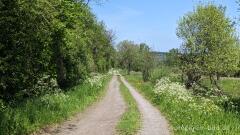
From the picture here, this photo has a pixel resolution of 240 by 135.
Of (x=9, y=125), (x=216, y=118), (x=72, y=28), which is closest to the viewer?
(x=9, y=125)

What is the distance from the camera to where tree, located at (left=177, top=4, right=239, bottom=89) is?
146 feet

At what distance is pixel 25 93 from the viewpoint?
976 inches

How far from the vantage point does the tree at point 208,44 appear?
4453 centimetres

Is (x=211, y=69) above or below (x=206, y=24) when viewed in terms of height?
below

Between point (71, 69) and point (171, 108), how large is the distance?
1631cm

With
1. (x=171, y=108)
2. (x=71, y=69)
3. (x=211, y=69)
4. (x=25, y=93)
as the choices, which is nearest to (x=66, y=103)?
(x=25, y=93)

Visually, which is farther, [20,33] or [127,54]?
[127,54]

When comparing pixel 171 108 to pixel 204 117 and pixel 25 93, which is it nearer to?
pixel 204 117

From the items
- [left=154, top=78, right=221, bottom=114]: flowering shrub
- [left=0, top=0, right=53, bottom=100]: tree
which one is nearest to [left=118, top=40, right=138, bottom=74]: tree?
[left=154, top=78, right=221, bottom=114]: flowering shrub

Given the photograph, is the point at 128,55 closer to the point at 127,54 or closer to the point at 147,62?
the point at 127,54

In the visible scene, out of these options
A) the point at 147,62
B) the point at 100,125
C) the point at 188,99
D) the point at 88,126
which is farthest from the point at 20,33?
the point at 147,62

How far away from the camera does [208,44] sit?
44.7 m

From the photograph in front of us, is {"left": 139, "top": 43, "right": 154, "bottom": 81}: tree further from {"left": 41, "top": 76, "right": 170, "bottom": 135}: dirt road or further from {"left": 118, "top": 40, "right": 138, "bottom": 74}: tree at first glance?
{"left": 41, "top": 76, "right": 170, "bottom": 135}: dirt road

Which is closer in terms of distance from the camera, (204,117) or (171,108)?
(204,117)
